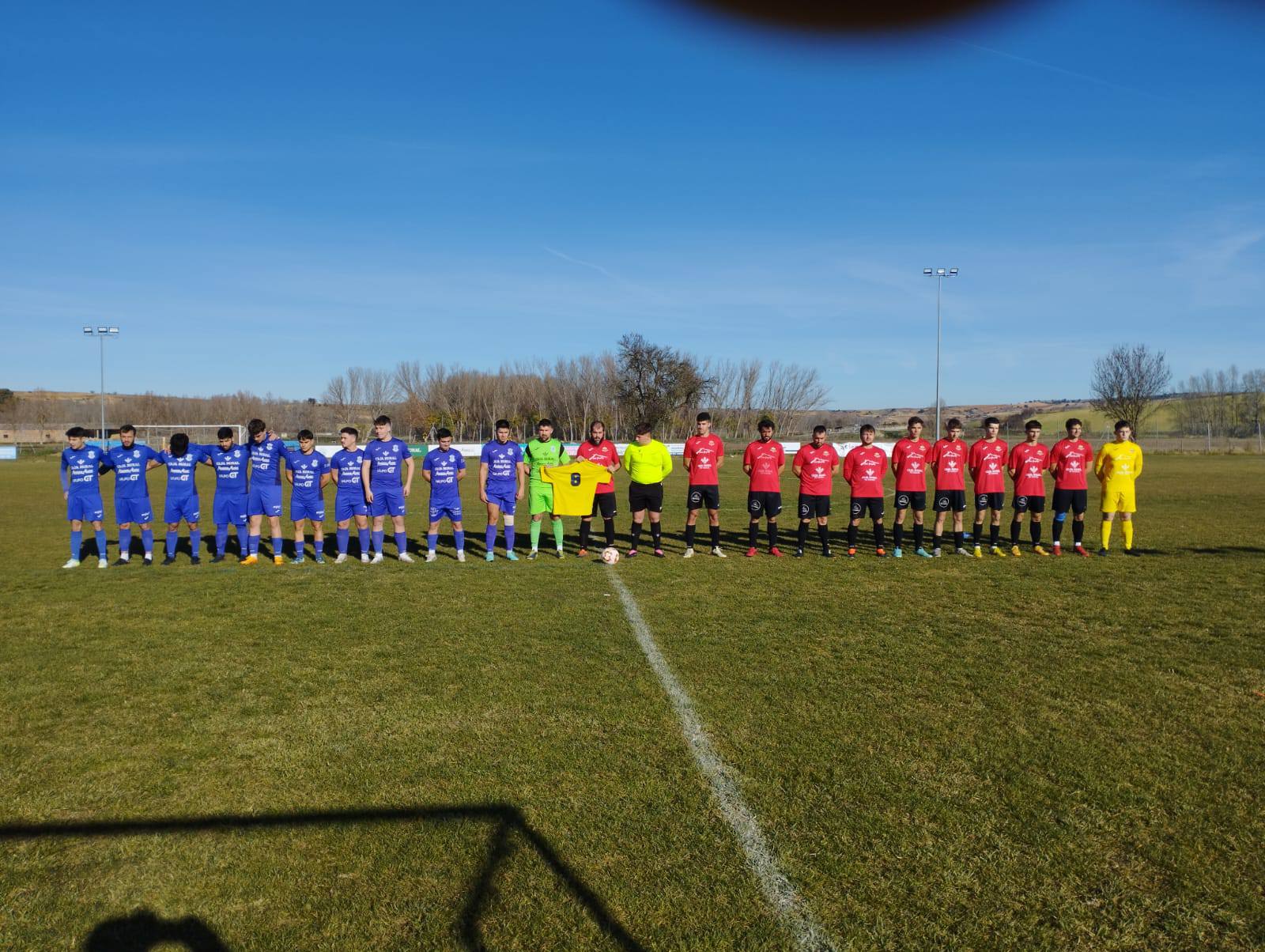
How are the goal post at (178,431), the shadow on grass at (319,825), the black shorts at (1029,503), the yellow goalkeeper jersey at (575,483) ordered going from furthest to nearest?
the goal post at (178,431) → the black shorts at (1029,503) → the yellow goalkeeper jersey at (575,483) → the shadow on grass at (319,825)

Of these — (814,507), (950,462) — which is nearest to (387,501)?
(814,507)

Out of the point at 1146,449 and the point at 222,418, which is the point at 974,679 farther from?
the point at 222,418

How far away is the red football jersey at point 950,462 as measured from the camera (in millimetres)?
11711

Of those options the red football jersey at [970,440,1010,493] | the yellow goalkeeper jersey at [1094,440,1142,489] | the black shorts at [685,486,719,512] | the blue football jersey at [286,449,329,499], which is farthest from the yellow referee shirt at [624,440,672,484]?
the yellow goalkeeper jersey at [1094,440,1142,489]

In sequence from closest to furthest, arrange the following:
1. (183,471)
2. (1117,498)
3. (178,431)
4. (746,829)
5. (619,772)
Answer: (746,829) → (619,772) → (183,471) → (1117,498) → (178,431)

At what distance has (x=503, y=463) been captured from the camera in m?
11.4

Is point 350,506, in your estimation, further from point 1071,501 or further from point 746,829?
point 1071,501

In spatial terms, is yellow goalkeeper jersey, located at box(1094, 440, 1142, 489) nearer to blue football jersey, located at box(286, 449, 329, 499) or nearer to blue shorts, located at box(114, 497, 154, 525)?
blue football jersey, located at box(286, 449, 329, 499)

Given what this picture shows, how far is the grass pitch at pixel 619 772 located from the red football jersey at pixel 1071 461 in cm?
340

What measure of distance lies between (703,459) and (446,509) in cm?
370

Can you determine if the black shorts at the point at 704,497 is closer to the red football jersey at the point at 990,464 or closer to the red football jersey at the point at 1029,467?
the red football jersey at the point at 990,464

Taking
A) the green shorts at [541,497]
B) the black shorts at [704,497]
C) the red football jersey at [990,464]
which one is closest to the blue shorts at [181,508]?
the green shorts at [541,497]

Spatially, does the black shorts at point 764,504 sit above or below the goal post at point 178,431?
below

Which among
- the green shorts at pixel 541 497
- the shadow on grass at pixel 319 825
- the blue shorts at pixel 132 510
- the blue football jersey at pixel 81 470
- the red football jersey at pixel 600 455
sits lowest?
the shadow on grass at pixel 319 825
